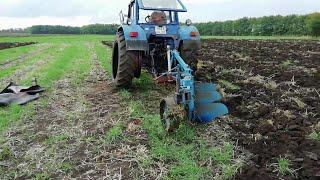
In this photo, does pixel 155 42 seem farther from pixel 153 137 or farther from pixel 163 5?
pixel 153 137

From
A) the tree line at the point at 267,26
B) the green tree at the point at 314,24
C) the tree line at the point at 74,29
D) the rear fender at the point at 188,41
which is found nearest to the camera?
the rear fender at the point at 188,41

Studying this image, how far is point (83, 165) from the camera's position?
6121 millimetres

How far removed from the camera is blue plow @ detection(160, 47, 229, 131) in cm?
706

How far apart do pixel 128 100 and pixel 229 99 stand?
2057 mm

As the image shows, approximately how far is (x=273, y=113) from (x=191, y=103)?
1.86 metres

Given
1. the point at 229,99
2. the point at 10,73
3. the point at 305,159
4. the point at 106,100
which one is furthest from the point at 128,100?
the point at 10,73

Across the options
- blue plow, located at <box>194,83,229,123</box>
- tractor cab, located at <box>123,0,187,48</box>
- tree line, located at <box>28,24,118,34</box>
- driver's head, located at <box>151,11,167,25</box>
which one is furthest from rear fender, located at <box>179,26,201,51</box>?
tree line, located at <box>28,24,118,34</box>

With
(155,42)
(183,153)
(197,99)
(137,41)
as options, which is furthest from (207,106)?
(155,42)

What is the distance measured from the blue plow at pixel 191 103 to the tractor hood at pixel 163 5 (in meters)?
3.18

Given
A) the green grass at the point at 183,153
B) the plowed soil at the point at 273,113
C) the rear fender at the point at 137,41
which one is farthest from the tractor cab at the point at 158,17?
the green grass at the point at 183,153

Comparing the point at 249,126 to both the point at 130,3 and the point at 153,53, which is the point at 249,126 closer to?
the point at 153,53

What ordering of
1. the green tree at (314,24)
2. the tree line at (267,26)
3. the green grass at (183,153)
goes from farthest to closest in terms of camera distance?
the tree line at (267,26), the green tree at (314,24), the green grass at (183,153)

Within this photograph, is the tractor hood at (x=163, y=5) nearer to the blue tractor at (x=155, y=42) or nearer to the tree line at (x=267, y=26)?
the blue tractor at (x=155, y=42)

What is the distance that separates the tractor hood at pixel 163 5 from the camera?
1091cm
